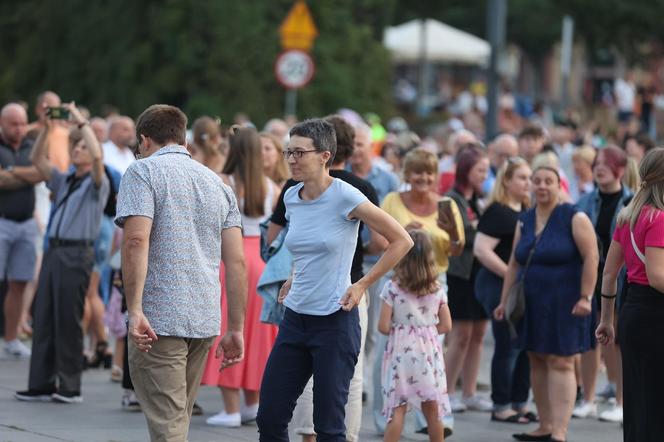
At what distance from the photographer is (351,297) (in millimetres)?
7531

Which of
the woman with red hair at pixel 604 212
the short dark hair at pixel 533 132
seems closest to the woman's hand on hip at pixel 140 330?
the woman with red hair at pixel 604 212

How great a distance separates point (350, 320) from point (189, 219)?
1.02 meters

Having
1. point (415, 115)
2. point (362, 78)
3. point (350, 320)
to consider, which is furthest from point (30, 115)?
point (350, 320)

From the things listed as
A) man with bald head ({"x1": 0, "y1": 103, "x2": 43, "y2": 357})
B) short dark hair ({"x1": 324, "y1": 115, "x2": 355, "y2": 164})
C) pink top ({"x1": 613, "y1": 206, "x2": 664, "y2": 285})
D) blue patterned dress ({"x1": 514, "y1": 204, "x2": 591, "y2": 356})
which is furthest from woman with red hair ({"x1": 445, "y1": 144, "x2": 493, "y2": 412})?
man with bald head ({"x1": 0, "y1": 103, "x2": 43, "y2": 357})

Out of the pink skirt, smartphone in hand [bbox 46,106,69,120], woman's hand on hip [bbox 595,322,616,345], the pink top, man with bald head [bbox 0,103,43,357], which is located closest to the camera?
the pink top

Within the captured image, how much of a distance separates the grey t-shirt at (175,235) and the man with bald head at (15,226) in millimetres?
6161

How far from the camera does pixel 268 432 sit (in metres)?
7.64

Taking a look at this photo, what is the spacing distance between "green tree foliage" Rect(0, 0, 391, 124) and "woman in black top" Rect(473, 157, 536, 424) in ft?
59.3

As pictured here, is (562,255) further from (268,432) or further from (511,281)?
(268,432)

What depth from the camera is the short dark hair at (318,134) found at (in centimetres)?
770

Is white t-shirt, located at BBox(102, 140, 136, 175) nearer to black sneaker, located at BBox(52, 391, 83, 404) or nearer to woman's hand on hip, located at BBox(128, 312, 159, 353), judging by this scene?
black sneaker, located at BBox(52, 391, 83, 404)

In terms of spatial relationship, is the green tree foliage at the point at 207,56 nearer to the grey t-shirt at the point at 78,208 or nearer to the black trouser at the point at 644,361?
the grey t-shirt at the point at 78,208

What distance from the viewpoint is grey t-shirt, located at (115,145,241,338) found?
711 centimetres

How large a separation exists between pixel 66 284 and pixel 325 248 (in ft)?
12.7
